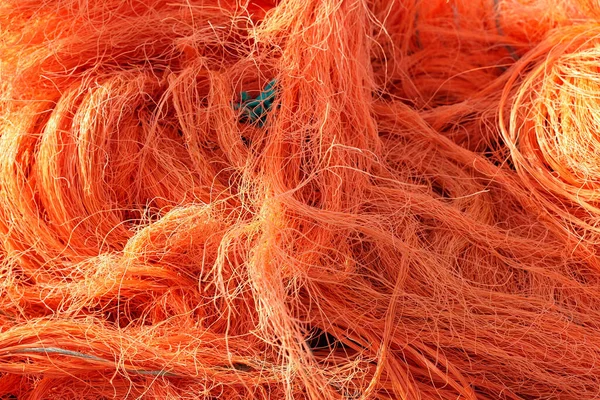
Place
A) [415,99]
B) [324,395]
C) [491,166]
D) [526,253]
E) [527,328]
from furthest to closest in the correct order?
1. [415,99]
2. [491,166]
3. [526,253]
4. [527,328]
5. [324,395]

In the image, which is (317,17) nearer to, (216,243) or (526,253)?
(216,243)

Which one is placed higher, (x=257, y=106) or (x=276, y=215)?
(x=257, y=106)

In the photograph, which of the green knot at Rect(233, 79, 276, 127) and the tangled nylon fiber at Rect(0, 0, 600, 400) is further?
the green knot at Rect(233, 79, 276, 127)

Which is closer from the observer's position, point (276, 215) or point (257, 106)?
point (276, 215)

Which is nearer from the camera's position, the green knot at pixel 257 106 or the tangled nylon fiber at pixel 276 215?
the tangled nylon fiber at pixel 276 215

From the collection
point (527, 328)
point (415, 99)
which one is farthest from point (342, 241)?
point (415, 99)
